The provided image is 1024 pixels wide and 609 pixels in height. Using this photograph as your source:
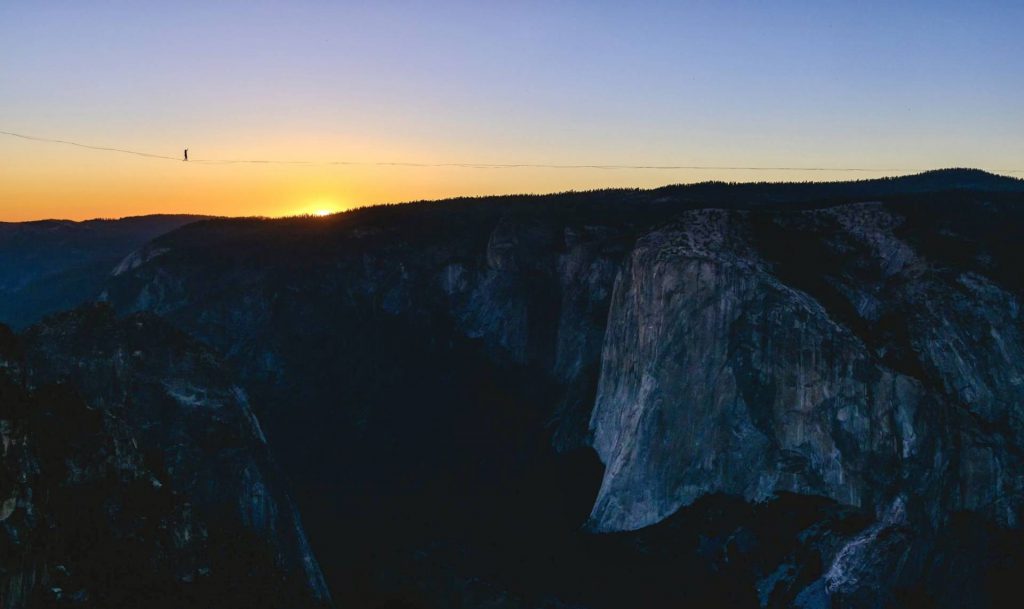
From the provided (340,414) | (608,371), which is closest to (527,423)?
(608,371)

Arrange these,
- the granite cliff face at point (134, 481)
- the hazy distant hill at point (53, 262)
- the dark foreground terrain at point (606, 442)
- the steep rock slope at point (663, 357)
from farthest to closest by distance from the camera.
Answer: the hazy distant hill at point (53, 262) < the steep rock slope at point (663, 357) < the dark foreground terrain at point (606, 442) < the granite cliff face at point (134, 481)

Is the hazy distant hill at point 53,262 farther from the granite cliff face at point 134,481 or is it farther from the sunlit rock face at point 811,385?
the sunlit rock face at point 811,385

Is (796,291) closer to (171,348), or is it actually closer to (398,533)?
(398,533)

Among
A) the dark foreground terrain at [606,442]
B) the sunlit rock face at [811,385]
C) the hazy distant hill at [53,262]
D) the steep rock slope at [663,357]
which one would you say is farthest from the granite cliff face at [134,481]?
the hazy distant hill at [53,262]

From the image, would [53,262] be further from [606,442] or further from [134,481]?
[134,481]

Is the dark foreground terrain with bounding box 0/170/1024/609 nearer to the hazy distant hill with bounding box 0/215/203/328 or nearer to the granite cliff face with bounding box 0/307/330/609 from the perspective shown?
the granite cliff face with bounding box 0/307/330/609

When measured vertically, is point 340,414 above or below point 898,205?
below

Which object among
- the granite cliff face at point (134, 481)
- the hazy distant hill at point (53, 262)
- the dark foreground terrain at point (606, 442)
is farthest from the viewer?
the hazy distant hill at point (53, 262)
